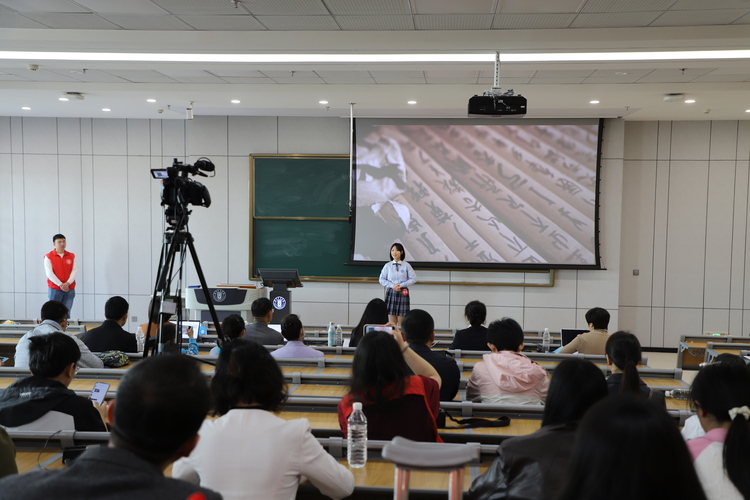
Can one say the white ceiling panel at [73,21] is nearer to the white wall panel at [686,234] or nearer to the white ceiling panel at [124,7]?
the white ceiling panel at [124,7]

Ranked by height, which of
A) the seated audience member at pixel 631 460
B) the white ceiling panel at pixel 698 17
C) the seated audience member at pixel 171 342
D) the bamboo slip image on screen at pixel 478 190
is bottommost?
the seated audience member at pixel 171 342

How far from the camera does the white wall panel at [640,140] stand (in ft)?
27.7

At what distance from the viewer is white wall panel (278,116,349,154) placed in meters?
8.57

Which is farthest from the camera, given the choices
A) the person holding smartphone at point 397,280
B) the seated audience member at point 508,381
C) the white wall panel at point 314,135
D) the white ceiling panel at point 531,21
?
the white wall panel at point 314,135

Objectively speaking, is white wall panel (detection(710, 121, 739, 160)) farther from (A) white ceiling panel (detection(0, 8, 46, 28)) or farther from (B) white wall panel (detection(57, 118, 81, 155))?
(B) white wall panel (detection(57, 118, 81, 155))

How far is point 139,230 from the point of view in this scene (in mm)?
9039

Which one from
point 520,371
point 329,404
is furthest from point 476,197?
point 329,404

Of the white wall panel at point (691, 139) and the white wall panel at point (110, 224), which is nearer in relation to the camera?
the white wall panel at point (691, 139)

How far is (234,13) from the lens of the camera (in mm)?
4688

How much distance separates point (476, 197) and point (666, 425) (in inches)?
295

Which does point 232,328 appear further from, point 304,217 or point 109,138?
point 109,138

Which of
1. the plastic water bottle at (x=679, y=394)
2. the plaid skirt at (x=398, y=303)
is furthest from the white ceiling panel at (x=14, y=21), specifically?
the plastic water bottle at (x=679, y=394)

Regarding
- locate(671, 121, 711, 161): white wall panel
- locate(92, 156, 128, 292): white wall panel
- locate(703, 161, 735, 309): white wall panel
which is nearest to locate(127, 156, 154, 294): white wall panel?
locate(92, 156, 128, 292): white wall panel

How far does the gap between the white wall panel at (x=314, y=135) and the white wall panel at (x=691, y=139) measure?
4.61 meters
